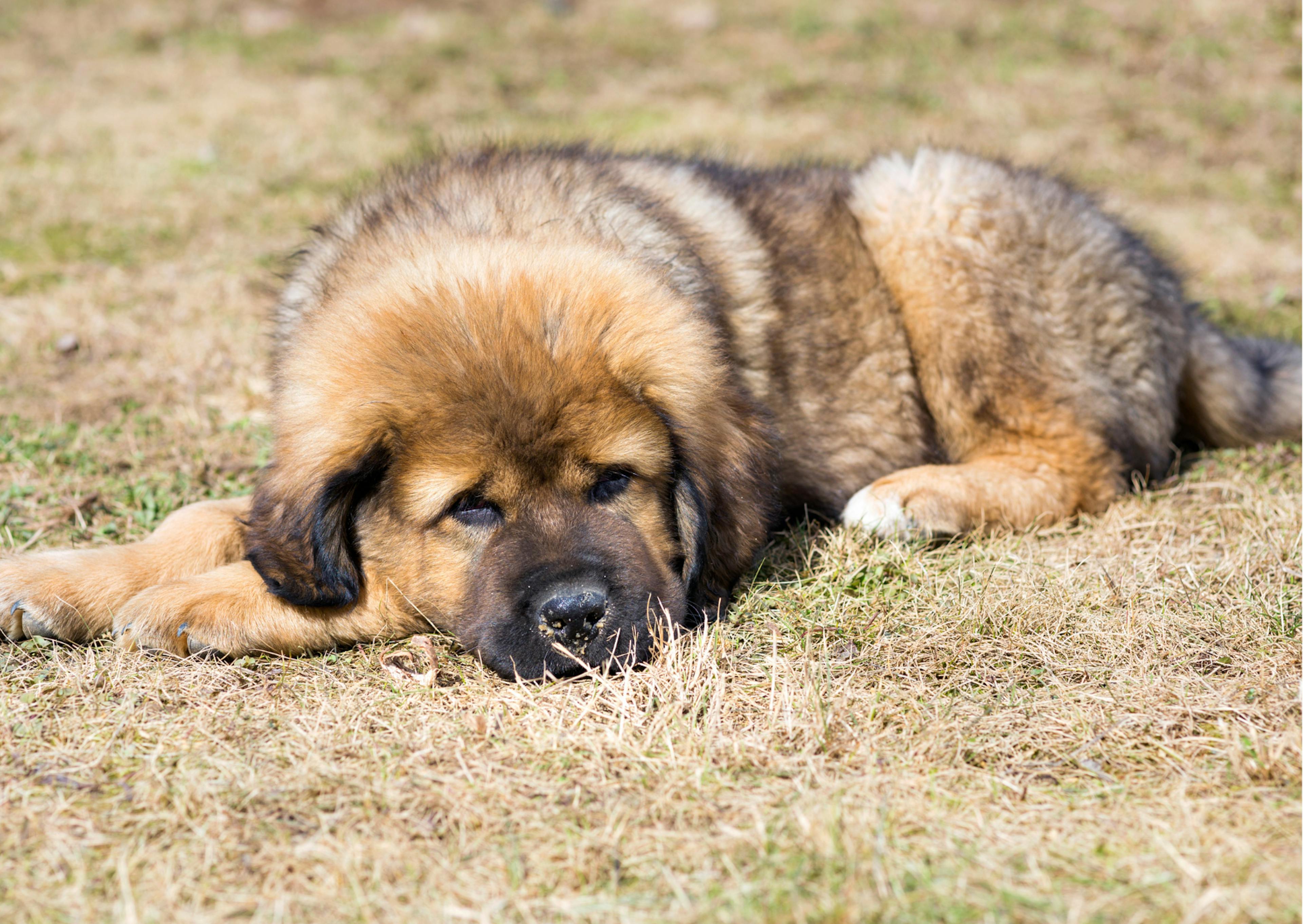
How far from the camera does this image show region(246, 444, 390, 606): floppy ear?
2801mm

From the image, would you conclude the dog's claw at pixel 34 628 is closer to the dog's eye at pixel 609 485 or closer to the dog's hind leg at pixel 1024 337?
the dog's eye at pixel 609 485

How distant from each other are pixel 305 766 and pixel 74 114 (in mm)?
8309

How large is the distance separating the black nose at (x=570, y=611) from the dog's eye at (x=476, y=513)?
28cm

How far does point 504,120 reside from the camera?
9406mm

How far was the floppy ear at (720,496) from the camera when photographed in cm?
296

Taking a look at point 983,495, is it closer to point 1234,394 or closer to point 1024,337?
point 1024,337

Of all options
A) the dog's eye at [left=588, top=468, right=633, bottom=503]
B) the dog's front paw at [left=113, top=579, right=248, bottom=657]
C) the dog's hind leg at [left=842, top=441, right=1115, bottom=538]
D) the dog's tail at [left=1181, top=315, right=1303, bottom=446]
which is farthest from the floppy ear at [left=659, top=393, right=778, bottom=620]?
the dog's tail at [left=1181, top=315, right=1303, bottom=446]

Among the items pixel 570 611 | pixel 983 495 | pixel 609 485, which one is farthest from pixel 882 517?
pixel 570 611

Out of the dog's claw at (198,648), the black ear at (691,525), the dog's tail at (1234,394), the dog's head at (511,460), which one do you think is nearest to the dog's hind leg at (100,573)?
the dog's claw at (198,648)

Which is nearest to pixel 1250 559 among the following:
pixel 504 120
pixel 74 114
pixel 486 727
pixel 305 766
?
pixel 486 727

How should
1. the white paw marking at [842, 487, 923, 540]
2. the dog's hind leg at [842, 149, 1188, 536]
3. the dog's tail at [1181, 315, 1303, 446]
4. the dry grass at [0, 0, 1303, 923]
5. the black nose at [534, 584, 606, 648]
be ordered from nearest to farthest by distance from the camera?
the dry grass at [0, 0, 1303, 923] → the black nose at [534, 584, 606, 648] → the white paw marking at [842, 487, 923, 540] → the dog's hind leg at [842, 149, 1188, 536] → the dog's tail at [1181, 315, 1303, 446]

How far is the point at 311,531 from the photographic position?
2830mm

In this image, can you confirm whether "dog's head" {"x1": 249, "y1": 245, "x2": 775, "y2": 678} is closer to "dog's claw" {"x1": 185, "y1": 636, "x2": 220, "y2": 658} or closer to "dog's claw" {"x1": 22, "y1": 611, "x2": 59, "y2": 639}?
"dog's claw" {"x1": 185, "y1": 636, "x2": 220, "y2": 658}

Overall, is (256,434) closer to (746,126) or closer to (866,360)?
(866,360)
